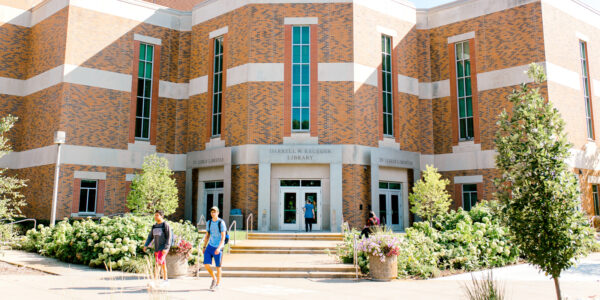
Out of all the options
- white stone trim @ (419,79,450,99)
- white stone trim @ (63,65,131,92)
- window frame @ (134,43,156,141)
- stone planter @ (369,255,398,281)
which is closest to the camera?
stone planter @ (369,255,398,281)

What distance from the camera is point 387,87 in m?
26.9

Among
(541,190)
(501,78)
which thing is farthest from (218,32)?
(541,190)

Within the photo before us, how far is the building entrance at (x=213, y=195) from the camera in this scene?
26.3 metres

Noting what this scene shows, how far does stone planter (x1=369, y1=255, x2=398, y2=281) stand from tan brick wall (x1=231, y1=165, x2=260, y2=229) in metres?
12.4

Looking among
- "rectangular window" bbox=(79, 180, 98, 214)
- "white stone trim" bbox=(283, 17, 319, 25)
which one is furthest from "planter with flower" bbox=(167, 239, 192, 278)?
"white stone trim" bbox=(283, 17, 319, 25)

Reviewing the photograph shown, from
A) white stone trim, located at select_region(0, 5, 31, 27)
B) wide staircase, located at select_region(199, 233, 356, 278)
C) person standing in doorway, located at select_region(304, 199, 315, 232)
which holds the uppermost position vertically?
white stone trim, located at select_region(0, 5, 31, 27)

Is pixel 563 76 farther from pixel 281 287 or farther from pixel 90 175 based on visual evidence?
pixel 90 175

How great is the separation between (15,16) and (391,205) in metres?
25.9

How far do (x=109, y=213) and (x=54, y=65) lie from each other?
9.13 meters

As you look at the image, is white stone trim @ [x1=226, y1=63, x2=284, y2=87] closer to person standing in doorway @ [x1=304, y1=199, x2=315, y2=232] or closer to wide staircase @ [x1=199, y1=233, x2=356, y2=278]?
person standing in doorway @ [x1=304, y1=199, x2=315, y2=232]

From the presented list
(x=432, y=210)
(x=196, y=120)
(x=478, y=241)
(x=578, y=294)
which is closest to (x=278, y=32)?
(x=196, y=120)

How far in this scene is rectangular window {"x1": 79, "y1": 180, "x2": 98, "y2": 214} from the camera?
25328mm

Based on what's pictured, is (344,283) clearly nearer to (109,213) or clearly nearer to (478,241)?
(478,241)

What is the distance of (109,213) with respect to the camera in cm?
2575
